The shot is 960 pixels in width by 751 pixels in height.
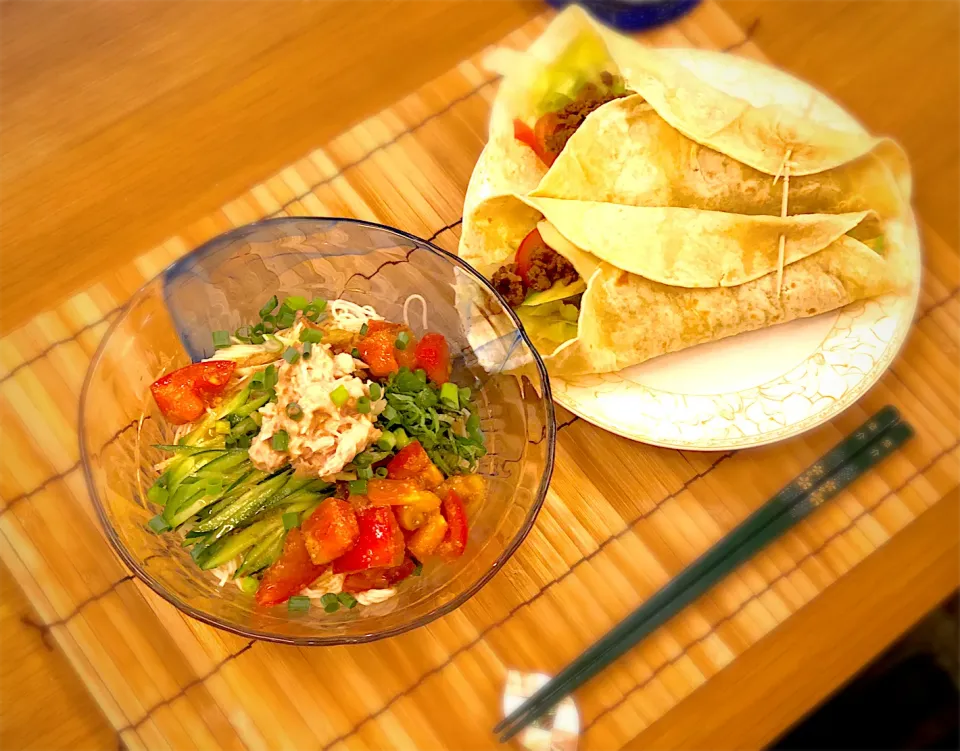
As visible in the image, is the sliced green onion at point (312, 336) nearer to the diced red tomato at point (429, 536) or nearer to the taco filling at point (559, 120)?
the diced red tomato at point (429, 536)

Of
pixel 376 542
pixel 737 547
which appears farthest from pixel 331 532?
pixel 737 547

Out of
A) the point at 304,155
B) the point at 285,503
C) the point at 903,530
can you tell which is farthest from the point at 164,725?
the point at 903,530

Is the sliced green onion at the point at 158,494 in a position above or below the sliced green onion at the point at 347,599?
above

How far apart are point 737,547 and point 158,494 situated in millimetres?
1205

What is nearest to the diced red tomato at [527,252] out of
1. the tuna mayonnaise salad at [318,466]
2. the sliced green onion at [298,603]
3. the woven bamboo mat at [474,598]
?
the woven bamboo mat at [474,598]

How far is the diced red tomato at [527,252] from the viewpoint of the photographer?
1.83 metres

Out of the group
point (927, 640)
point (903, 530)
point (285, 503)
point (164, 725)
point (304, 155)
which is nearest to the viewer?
point (285, 503)

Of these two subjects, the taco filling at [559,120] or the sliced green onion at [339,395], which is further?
the taco filling at [559,120]

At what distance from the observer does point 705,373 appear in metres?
1.77

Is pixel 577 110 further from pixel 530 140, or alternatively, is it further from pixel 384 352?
pixel 384 352

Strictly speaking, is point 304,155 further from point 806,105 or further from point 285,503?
point 806,105

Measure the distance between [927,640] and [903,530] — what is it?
632mm

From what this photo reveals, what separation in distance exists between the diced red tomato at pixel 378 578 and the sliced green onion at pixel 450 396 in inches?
11.9

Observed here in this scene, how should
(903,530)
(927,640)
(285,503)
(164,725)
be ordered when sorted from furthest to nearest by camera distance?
1. (927,640)
2. (903,530)
3. (164,725)
4. (285,503)
